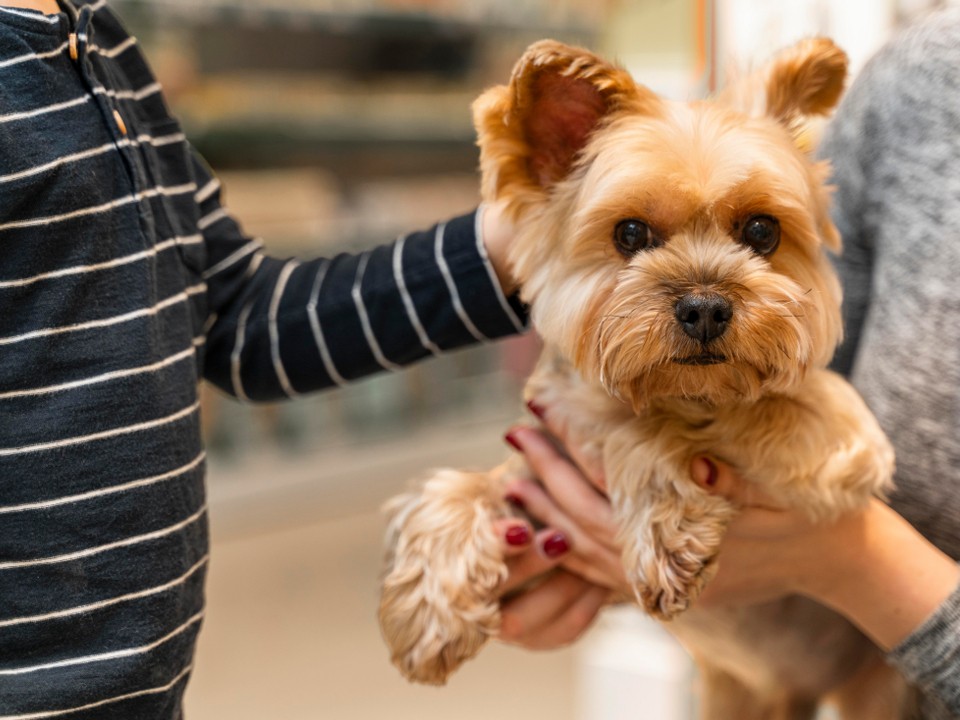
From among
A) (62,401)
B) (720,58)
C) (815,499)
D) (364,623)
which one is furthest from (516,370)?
(62,401)

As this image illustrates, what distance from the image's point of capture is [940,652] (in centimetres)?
89

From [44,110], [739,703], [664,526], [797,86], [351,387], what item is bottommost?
[351,387]

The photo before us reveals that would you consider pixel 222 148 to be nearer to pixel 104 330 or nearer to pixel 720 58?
pixel 720 58

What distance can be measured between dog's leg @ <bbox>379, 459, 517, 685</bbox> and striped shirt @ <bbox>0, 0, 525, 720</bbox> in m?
0.26

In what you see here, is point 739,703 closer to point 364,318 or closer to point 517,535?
point 517,535

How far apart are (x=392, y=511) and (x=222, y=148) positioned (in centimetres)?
194

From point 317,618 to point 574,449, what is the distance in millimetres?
1874

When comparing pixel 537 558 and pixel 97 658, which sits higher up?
pixel 97 658

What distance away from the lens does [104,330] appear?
743mm

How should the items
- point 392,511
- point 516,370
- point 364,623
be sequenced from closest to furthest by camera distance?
point 392,511 → point 364,623 → point 516,370

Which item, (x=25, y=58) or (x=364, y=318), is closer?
(x=25, y=58)

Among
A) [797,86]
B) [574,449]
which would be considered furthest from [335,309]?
[797,86]

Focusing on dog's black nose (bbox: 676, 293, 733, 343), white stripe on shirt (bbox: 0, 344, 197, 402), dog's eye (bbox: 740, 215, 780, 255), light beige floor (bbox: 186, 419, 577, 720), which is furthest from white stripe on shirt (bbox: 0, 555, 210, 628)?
light beige floor (bbox: 186, 419, 577, 720)

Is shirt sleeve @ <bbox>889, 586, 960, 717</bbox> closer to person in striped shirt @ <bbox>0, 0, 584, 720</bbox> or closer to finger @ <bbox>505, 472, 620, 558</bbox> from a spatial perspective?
finger @ <bbox>505, 472, 620, 558</bbox>
